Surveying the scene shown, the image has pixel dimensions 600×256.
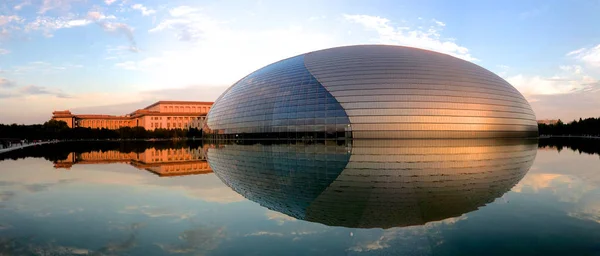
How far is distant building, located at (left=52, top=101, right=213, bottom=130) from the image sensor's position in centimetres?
11394

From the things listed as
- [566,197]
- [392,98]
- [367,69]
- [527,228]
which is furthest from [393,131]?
[527,228]

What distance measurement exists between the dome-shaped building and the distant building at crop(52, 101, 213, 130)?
241 feet

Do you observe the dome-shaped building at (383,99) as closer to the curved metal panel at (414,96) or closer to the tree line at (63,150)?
the curved metal panel at (414,96)

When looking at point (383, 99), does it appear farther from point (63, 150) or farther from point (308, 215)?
point (308, 215)

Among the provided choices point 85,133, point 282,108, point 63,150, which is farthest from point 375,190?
point 85,133

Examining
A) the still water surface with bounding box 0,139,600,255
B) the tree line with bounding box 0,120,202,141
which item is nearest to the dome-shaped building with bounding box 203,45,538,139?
the still water surface with bounding box 0,139,600,255

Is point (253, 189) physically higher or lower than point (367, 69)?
lower

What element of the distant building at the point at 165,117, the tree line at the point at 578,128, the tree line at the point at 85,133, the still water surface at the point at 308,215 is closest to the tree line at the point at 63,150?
the still water surface at the point at 308,215

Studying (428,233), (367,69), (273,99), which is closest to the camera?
(428,233)

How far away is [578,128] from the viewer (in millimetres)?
93062

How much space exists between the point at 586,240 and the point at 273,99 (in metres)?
38.8

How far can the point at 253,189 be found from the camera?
33.1ft

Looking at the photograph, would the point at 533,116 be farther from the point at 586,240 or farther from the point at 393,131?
the point at 586,240

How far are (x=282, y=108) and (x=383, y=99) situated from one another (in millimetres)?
10876
